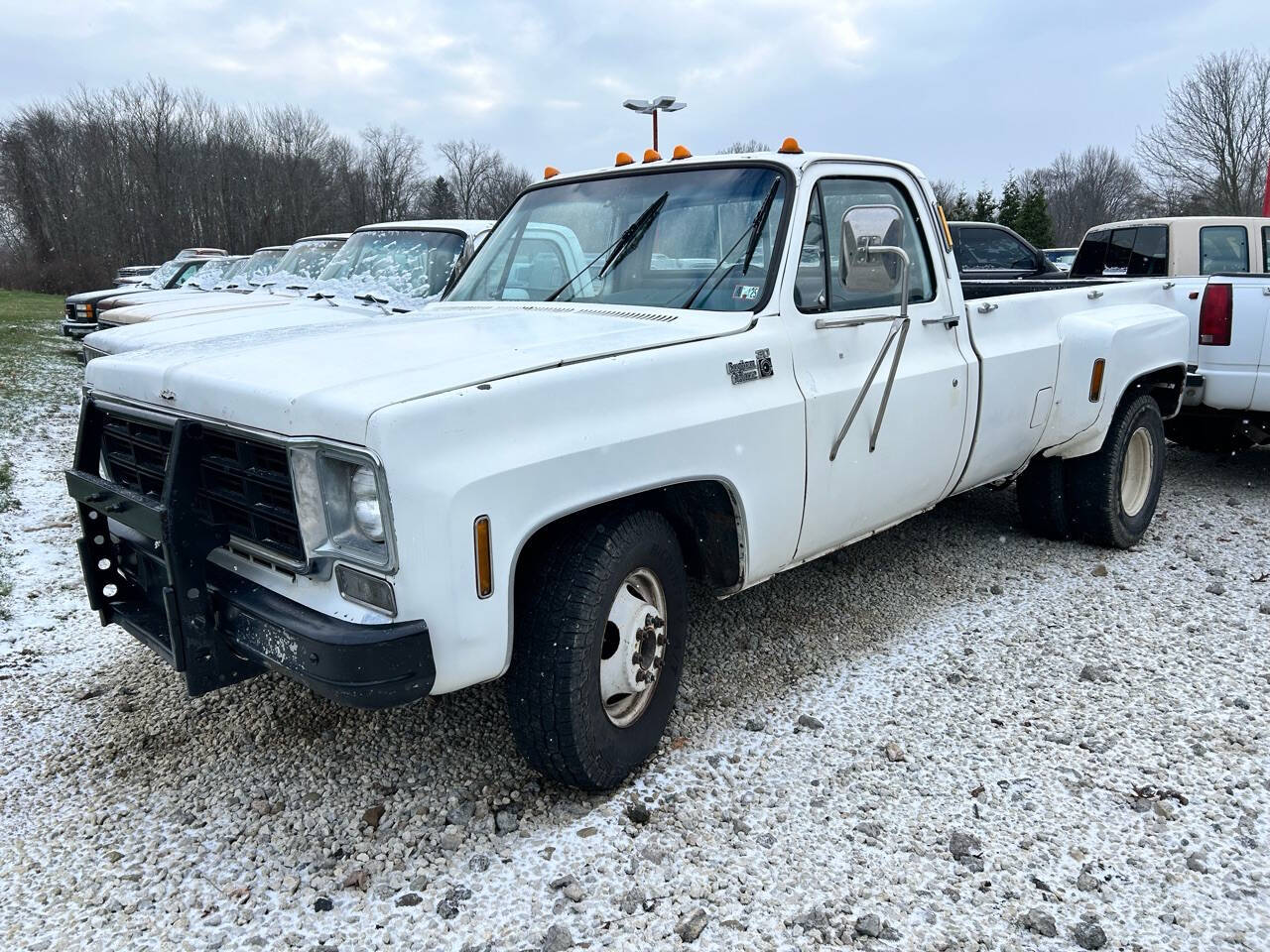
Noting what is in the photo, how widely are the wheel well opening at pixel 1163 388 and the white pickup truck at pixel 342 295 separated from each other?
4.39 m

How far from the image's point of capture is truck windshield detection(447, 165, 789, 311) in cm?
348

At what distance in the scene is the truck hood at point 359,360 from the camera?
96.3 inches

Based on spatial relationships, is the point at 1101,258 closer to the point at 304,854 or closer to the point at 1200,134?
the point at 304,854

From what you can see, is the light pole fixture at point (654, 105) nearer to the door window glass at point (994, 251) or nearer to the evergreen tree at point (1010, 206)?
the door window glass at point (994, 251)

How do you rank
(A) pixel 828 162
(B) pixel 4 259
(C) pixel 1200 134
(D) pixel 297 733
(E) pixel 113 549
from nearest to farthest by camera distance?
(E) pixel 113 549 < (D) pixel 297 733 < (A) pixel 828 162 < (C) pixel 1200 134 < (B) pixel 4 259

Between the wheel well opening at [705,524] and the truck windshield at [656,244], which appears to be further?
the truck windshield at [656,244]

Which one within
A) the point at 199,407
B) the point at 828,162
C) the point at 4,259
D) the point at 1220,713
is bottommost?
the point at 1220,713

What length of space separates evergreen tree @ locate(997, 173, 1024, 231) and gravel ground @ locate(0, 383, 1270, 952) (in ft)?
110

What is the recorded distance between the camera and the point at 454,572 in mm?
2387

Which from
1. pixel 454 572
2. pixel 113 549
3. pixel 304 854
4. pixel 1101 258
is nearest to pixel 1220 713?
pixel 454 572

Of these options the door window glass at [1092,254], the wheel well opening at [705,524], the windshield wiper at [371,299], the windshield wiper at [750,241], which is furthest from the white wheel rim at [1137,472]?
the door window glass at [1092,254]

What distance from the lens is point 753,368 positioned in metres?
3.23

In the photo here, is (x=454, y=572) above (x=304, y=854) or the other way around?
above

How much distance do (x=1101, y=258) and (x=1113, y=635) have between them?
7321 mm
